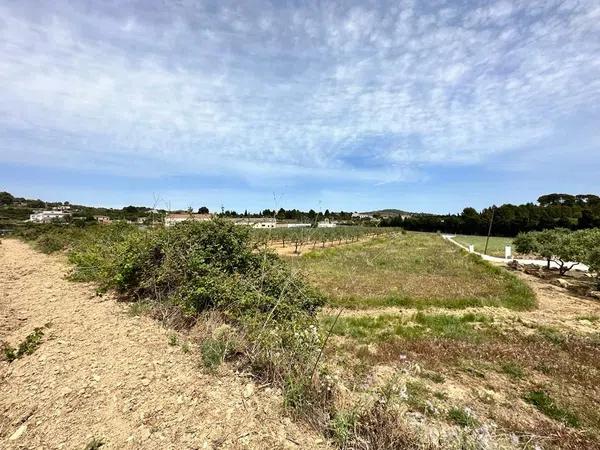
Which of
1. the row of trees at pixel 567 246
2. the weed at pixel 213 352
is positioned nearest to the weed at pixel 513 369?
the weed at pixel 213 352

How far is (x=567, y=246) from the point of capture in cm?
1706

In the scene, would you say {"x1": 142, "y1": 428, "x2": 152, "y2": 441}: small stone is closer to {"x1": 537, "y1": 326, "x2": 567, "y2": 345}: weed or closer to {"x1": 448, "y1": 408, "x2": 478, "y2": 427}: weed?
{"x1": 448, "y1": 408, "x2": 478, "y2": 427}: weed

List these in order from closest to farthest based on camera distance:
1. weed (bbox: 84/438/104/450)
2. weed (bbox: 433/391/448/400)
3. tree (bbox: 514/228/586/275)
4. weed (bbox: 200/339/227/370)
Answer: weed (bbox: 84/438/104/450) < weed (bbox: 200/339/227/370) < weed (bbox: 433/391/448/400) < tree (bbox: 514/228/586/275)

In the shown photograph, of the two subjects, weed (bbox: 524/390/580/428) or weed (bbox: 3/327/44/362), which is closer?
weed (bbox: 3/327/44/362)

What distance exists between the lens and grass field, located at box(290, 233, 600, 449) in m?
3.85

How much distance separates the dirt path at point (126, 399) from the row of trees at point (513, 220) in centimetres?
4451

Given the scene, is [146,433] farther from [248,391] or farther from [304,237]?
[304,237]

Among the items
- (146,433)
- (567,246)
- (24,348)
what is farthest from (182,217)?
(567,246)

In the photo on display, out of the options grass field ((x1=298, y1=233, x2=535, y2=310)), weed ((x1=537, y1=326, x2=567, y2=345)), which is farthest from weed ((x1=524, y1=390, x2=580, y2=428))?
grass field ((x1=298, y1=233, x2=535, y2=310))

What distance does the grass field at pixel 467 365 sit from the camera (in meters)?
3.85

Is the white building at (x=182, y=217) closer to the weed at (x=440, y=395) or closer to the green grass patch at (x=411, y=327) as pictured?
the green grass patch at (x=411, y=327)

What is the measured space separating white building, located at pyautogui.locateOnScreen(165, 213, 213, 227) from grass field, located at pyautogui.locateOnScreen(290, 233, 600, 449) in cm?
382

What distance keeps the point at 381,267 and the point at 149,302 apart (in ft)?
52.8

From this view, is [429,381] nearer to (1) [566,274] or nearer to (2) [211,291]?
(2) [211,291]
